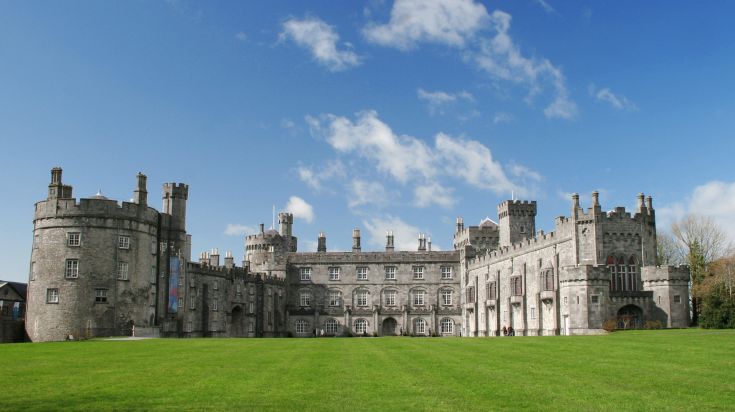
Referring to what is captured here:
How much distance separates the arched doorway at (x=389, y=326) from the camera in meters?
89.2

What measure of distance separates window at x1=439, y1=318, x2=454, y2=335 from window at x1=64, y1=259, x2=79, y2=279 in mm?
47528

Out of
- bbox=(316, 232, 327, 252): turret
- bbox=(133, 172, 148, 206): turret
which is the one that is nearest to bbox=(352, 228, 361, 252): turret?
bbox=(316, 232, 327, 252): turret

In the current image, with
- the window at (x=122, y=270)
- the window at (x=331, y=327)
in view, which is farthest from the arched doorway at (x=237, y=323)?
the window at (x=122, y=270)

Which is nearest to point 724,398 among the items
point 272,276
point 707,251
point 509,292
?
point 509,292

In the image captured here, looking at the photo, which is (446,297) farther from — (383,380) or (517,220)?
(383,380)

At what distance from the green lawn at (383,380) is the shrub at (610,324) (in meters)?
26.0

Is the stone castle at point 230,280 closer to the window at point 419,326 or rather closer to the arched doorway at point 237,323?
the arched doorway at point 237,323

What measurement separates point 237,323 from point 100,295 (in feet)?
78.2

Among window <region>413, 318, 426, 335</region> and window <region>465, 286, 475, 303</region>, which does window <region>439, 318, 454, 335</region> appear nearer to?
window <region>413, 318, 426, 335</region>

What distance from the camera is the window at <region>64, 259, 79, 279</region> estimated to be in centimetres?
5181

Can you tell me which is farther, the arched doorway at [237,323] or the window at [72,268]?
the arched doorway at [237,323]

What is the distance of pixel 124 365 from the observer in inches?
918

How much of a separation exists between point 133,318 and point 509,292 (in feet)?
120

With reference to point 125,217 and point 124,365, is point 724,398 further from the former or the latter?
point 125,217
